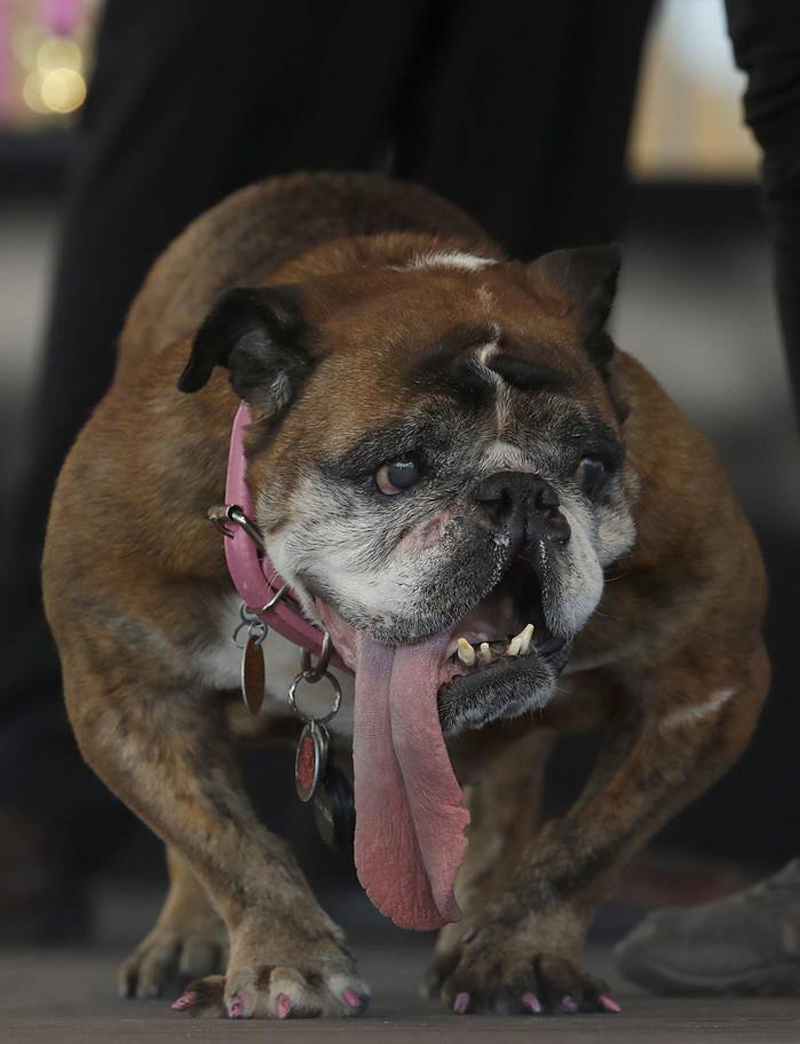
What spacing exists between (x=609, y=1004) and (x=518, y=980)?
0.38 ft

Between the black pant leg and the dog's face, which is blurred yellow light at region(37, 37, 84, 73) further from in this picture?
the dog's face

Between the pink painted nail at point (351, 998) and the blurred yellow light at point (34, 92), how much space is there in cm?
422

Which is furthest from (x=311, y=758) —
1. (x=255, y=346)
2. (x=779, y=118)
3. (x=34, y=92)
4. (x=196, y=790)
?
(x=34, y=92)

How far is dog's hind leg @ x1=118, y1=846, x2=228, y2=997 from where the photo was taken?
9.64 feet

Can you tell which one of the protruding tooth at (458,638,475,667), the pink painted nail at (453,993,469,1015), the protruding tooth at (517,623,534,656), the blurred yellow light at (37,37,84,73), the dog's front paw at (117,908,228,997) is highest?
the protruding tooth at (517,623,534,656)

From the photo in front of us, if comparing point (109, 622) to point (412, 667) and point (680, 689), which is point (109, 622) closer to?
point (412, 667)

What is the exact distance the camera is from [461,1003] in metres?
2.53

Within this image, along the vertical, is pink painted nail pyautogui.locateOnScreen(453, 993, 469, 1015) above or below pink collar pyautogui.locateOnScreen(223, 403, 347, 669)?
below

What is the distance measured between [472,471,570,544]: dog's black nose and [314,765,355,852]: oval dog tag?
1.41ft

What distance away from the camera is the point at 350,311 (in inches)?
101

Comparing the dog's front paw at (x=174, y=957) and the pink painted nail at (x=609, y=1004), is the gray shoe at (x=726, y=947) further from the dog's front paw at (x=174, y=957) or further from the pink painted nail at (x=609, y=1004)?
the dog's front paw at (x=174, y=957)

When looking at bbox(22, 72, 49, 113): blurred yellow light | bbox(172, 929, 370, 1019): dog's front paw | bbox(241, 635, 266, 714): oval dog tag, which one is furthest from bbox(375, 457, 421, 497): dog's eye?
bbox(22, 72, 49, 113): blurred yellow light

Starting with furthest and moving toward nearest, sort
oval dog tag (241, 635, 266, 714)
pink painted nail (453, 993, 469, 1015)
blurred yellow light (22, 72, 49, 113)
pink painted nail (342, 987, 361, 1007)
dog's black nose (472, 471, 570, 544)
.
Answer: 1. blurred yellow light (22, 72, 49, 113)
2. oval dog tag (241, 635, 266, 714)
3. pink painted nail (453, 993, 469, 1015)
4. pink painted nail (342, 987, 361, 1007)
5. dog's black nose (472, 471, 570, 544)

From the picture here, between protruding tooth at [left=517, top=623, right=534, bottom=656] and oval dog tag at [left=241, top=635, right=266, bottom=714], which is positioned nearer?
protruding tooth at [left=517, top=623, right=534, bottom=656]
